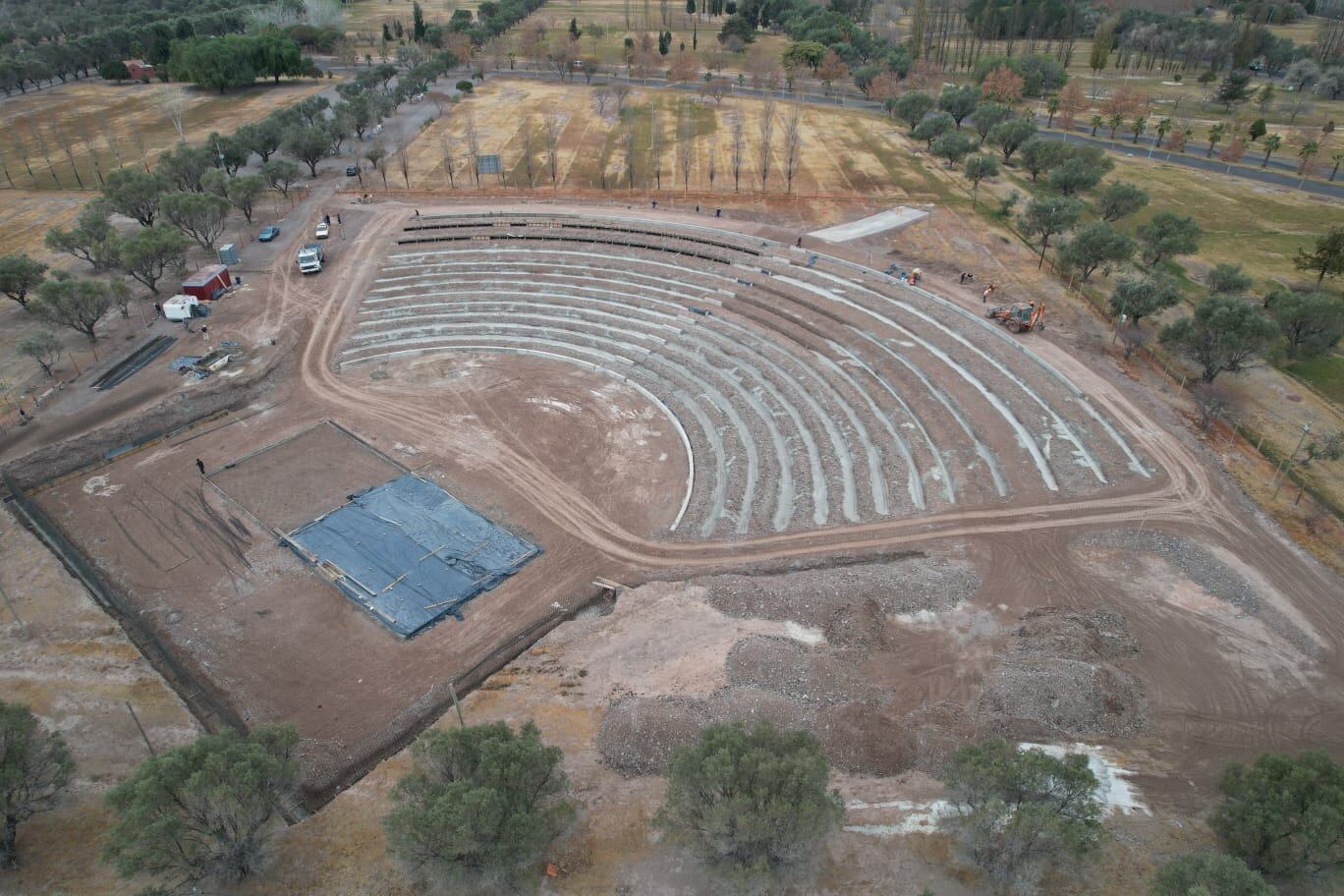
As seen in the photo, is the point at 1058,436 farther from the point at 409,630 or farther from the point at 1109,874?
the point at 409,630

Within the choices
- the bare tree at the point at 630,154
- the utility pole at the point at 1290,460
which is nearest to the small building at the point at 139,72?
the bare tree at the point at 630,154

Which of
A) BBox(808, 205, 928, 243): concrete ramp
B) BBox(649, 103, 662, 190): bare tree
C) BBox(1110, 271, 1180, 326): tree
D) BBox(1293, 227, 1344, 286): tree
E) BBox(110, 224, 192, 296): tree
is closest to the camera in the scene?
BBox(1110, 271, 1180, 326): tree

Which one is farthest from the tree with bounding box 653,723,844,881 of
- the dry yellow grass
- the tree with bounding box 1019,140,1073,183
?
the tree with bounding box 1019,140,1073,183

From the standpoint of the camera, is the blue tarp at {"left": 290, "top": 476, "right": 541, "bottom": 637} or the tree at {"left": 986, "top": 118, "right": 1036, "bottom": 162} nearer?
the blue tarp at {"left": 290, "top": 476, "right": 541, "bottom": 637}

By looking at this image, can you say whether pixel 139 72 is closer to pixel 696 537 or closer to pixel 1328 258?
pixel 696 537

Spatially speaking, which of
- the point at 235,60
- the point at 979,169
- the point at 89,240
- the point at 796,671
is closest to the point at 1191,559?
the point at 796,671

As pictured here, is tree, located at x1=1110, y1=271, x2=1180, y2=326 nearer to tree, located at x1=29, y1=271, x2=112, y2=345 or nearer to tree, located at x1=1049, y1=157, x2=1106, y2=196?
tree, located at x1=1049, y1=157, x2=1106, y2=196

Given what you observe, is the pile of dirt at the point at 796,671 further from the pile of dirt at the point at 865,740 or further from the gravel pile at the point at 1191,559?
the gravel pile at the point at 1191,559
